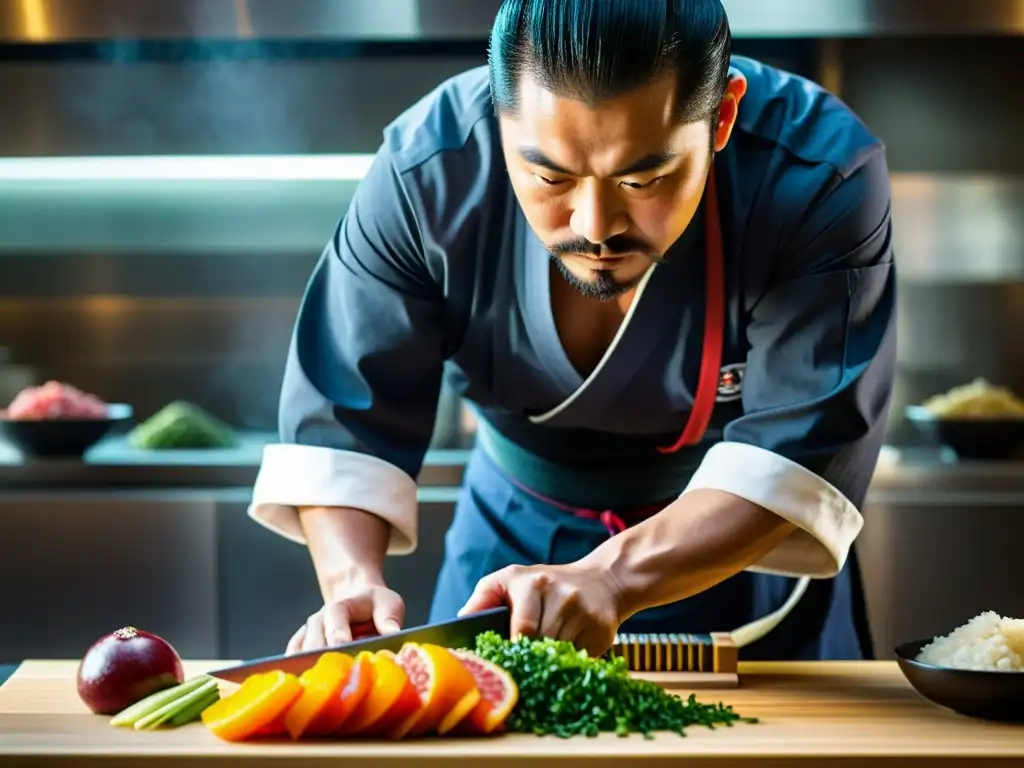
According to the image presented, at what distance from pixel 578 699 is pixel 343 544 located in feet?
1.68

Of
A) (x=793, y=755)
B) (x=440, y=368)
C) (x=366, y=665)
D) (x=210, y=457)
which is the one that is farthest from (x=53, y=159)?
(x=793, y=755)

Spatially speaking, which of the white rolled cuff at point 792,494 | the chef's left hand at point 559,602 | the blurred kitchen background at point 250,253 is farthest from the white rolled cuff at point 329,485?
the blurred kitchen background at point 250,253

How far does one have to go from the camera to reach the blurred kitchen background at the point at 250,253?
11.1 ft

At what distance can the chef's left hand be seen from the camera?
1.66m

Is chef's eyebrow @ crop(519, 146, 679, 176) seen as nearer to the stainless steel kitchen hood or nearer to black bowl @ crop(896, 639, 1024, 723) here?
black bowl @ crop(896, 639, 1024, 723)

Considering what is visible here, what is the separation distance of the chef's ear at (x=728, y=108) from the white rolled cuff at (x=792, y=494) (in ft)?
1.37

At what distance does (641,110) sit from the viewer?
1.56 metres

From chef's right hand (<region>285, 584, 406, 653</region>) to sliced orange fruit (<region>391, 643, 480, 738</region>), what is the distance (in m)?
0.21

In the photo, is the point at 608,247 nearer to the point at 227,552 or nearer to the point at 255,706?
the point at 255,706

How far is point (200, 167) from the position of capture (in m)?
3.66

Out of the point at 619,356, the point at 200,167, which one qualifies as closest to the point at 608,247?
the point at 619,356

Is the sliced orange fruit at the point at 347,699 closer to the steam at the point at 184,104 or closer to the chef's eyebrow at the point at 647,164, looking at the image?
the chef's eyebrow at the point at 647,164

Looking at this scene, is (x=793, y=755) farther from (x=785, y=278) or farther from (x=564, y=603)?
(x=785, y=278)

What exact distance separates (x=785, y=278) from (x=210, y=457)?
1.93m
